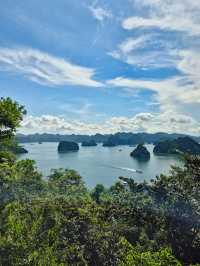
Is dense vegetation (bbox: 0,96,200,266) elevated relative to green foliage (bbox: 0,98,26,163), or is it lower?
lower

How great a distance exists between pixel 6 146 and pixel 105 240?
11.3 m

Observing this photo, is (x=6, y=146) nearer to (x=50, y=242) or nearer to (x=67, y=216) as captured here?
(x=50, y=242)

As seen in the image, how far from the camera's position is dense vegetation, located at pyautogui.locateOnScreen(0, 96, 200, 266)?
15656 mm

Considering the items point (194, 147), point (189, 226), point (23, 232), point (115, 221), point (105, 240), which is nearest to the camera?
point (23, 232)

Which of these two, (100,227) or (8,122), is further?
(100,227)

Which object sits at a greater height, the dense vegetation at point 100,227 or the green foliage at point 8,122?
the green foliage at point 8,122

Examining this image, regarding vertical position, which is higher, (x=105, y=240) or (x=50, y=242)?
(x=50, y=242)

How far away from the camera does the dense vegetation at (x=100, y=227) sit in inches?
616

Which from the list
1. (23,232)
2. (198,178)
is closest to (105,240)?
(198,178)

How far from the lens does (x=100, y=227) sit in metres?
28.0

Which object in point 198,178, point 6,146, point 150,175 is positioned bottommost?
point 150,175

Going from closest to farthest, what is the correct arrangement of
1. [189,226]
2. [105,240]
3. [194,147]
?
[105,240]
[189,226]
[194,147]

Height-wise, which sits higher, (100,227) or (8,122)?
(8,122)

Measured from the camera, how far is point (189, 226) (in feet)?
92.6
